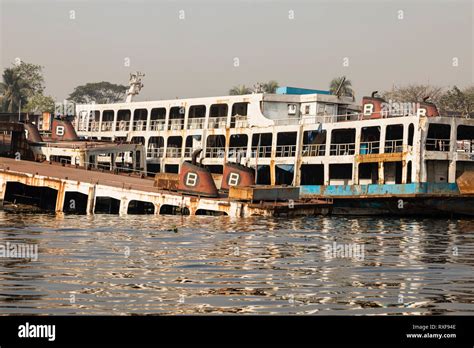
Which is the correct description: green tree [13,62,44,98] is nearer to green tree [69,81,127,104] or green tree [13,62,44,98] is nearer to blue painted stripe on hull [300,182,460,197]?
green tree [69,81,127,104]

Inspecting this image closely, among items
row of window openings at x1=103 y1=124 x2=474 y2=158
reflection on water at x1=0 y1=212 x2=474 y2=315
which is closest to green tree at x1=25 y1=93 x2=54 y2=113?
row of window openings at x1=103 y1=124 x2=474 y2=158

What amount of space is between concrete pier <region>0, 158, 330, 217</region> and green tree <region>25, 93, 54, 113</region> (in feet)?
230

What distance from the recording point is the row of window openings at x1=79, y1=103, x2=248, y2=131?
55125mm

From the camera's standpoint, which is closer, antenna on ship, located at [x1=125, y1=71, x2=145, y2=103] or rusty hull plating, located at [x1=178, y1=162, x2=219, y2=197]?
rusty hull plating, located at [x1=178, y1=162, x2=219, y2=197]

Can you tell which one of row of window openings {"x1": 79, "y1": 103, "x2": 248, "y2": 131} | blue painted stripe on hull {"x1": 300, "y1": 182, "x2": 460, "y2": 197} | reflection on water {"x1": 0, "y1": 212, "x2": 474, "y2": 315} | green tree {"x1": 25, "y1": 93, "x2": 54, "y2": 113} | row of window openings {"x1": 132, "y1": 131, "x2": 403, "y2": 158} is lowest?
reflection on water {"x1": 0, "y1": 212, "x2": 474, "y2": 315}

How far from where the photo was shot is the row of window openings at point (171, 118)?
181ft

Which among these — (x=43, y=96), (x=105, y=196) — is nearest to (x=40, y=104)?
(x=43, y=96)

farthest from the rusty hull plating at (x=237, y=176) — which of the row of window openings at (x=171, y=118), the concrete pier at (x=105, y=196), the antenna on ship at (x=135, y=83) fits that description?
the antenna on ship at (x=135, y=83)

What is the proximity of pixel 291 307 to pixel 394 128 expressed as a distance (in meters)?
34.2

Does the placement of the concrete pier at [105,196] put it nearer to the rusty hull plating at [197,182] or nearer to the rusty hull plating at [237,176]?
the rusty hull plating at [197,182]
